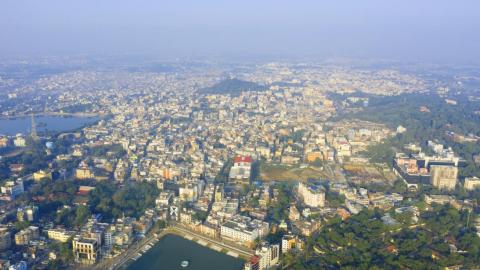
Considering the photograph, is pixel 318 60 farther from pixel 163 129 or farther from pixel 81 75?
pixel 163 129

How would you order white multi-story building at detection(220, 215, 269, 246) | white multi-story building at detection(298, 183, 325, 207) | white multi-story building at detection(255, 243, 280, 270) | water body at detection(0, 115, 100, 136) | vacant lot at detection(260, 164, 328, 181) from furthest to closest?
water body at detection(0, 115, 100, 136)
vacant lot at detection(260, 164, 328, 181)
white multi-story building at detection(298, 183, 325, 207)
white multi-story building at detection(220, 215, 269, 246)
white multi-story building at detection(255, 243, 280, 270)

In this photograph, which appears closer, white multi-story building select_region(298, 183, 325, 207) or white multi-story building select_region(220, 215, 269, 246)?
white multi-story building select_region(220, 215, 269, 246)

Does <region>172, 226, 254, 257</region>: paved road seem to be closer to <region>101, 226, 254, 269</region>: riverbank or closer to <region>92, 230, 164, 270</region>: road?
<region>101, 226, 254, 269</region>: riverbank

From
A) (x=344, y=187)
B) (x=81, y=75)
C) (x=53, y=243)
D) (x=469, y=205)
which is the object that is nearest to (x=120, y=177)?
(x=53, y=243)

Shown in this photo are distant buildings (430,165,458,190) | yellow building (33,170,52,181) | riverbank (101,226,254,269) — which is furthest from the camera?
distant buildings (430,165,458,190)

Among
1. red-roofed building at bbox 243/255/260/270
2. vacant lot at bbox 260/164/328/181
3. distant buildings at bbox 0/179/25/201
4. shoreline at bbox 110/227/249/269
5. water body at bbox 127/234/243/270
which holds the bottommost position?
water body at bbox 127/234/243/270

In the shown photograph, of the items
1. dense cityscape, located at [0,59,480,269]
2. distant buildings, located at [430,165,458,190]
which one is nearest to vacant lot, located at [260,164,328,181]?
dense cityscape, located at [0,59,480,269]

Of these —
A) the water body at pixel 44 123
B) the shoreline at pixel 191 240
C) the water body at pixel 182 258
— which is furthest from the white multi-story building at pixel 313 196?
the water body at pixel 44 123

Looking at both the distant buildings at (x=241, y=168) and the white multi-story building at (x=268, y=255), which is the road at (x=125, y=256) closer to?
the white multi-story building at (x=268, y=255)
